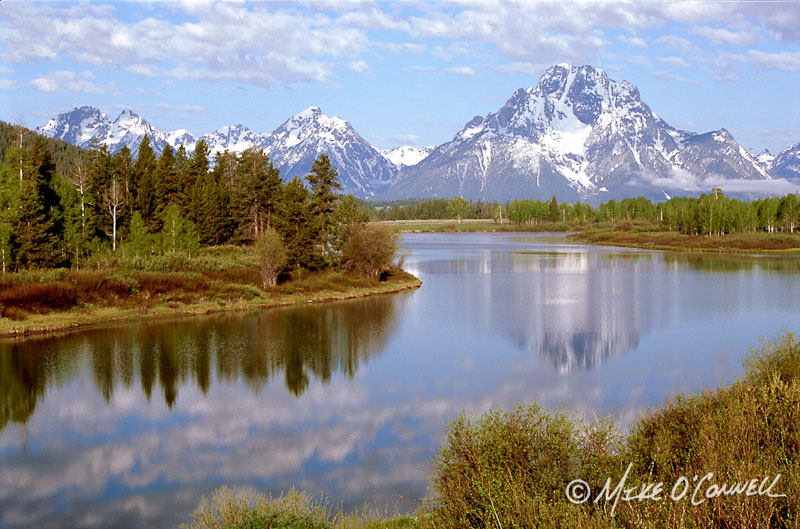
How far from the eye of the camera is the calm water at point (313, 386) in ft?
66.5

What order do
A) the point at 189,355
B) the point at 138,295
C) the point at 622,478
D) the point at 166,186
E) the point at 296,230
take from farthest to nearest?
the point at 166,186
the point at 296,230
the point at 138,295
the point at 189,355
the point at 622,478

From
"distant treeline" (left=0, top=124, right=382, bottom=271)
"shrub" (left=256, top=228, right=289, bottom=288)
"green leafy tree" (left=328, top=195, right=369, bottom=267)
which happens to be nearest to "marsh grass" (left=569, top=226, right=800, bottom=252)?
"distant treeline" (left=0, top=124, right=382, bottom=271)

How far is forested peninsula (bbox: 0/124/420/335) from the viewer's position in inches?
2032

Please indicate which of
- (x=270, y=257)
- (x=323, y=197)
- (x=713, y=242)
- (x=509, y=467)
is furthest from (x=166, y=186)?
(x=713, y=242)

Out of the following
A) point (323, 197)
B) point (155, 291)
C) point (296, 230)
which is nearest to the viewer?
point (155, 291)

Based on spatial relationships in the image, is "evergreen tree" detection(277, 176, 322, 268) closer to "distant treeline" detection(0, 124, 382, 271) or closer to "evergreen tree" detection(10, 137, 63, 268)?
"distant treeline" detection(0, 124, 382, 271)

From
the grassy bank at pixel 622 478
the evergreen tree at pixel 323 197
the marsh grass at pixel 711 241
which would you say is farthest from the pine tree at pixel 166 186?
the marsh grass at pixel 711 241

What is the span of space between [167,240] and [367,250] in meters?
21.1

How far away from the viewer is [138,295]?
53938 millimetres

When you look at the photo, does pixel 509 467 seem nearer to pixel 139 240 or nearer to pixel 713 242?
pixel 139 240

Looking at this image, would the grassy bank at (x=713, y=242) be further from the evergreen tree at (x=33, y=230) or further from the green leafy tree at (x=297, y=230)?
the evergreen tree at (x=33, y=230)

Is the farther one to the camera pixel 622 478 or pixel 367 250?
pixel 367 250

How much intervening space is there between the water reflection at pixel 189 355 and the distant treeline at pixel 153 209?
1667 centimetres

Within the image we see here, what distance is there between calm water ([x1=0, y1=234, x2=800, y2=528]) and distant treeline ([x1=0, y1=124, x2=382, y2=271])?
48.6ft
